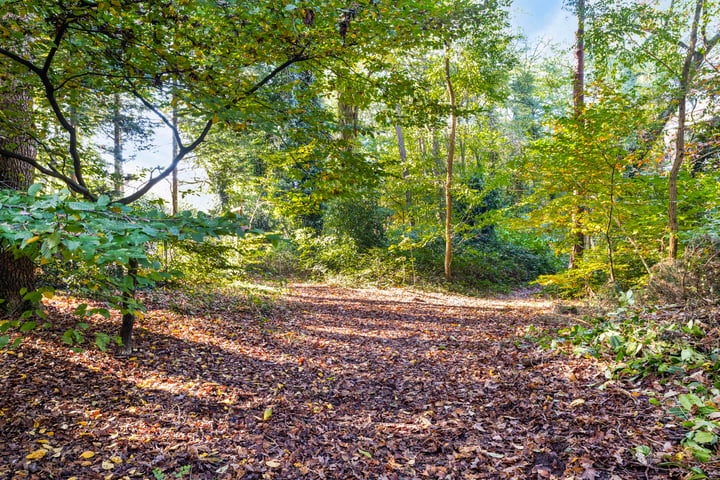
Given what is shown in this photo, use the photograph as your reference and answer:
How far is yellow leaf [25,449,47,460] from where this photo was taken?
2.43m

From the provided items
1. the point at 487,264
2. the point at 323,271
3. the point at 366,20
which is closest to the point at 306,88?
the point at 366,20

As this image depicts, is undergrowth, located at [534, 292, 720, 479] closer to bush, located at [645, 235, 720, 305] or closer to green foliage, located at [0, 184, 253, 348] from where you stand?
bush, located at [645, 235, 720, 305]

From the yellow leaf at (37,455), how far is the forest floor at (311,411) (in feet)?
0.04

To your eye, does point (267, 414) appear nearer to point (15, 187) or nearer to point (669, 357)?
point (669, 357)

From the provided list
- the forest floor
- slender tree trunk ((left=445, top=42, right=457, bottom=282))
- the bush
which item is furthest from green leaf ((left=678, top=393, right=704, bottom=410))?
slender tree trunk ((left=445, top=42, right=457, bottom=282))

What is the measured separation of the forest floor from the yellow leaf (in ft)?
0.04

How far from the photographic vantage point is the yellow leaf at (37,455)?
95.7 inches

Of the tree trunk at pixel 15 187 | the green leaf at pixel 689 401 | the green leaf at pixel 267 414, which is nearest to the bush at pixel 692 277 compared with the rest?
the green leaf at pixel 689 401

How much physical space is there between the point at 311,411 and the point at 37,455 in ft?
6.71

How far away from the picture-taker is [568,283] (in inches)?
283

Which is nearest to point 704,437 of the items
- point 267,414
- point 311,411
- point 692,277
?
point 692,277

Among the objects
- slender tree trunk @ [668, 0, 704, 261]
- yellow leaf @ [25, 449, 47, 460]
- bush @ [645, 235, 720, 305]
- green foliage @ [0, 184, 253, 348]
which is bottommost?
yellow leaf @ [25, 449, 47, 460]

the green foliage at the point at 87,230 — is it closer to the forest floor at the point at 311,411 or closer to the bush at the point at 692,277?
the forest floor at the point at 311,411

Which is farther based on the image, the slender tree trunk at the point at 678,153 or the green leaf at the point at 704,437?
the slender tree trunk at the point at 678,153
